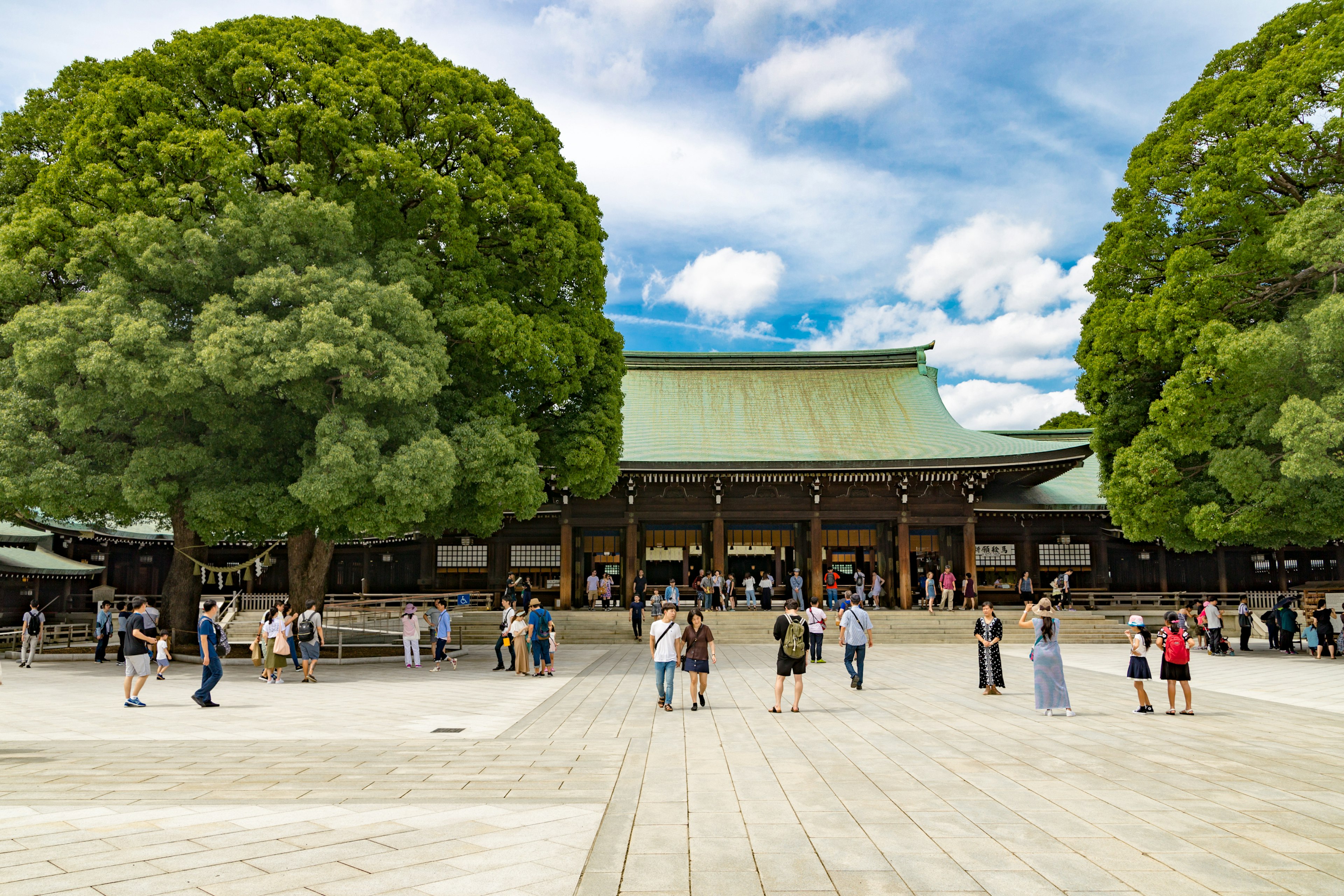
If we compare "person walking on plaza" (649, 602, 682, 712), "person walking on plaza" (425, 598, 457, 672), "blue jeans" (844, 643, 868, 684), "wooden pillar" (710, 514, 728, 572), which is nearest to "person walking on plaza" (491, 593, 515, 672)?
"person walking on plaza" (425, 598, 457, 672)

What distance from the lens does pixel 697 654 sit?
40.1 feet

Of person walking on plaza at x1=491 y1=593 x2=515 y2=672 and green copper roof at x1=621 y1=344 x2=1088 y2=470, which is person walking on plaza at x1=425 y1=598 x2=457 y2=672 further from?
green copper roof at x1=621 y1=344 x2=1088 y2=470

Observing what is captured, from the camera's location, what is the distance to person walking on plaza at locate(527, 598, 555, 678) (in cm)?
1642

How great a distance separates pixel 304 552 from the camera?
19.0 m

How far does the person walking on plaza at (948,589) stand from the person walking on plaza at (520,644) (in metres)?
16.2

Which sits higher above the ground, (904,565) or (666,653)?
(904,565)

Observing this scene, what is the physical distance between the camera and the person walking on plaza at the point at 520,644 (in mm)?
16500

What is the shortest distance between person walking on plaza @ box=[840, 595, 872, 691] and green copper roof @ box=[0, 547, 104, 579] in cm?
2556

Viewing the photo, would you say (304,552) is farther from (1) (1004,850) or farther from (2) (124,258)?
(1) (1004,850)

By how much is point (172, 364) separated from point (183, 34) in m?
7.73

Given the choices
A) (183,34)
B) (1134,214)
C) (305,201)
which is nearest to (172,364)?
(305,201)

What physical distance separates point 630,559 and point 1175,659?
18.8m

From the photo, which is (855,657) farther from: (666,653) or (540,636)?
(540,636)

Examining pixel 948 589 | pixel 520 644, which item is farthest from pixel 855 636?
pixel 948 589
